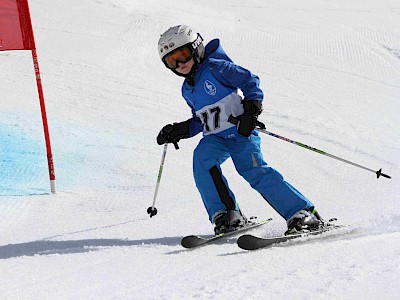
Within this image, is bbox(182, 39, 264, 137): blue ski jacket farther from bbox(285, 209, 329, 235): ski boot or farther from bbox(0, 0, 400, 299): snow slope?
bbox(0, 0, 400, 299): snow slope

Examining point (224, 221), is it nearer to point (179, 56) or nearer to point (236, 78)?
point (236, 78)

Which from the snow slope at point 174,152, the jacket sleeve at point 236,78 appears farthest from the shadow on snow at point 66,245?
the jacket sleeve at point 236,78

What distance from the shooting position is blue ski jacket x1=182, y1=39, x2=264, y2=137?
462 cm

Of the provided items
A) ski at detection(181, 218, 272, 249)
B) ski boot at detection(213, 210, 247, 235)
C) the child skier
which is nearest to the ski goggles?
the child skier

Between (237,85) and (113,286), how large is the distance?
1.93 metres

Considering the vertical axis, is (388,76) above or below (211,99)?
above

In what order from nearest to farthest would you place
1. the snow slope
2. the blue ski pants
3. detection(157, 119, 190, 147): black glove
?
the snow slope, the blue ski pants, detection(157, 119, 190, 147): black glove

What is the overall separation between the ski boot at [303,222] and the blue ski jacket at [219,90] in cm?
72

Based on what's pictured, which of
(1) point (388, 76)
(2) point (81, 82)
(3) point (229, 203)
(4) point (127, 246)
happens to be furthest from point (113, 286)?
(1) point (388, 76)

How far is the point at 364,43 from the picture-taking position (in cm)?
1311

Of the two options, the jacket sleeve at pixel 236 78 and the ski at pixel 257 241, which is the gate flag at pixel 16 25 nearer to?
the jacket sleeve at pixel 236 78

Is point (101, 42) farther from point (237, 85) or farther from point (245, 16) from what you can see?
point (237, 85)

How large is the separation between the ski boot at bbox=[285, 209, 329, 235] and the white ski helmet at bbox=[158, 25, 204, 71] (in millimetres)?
1252

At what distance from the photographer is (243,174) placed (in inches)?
186
